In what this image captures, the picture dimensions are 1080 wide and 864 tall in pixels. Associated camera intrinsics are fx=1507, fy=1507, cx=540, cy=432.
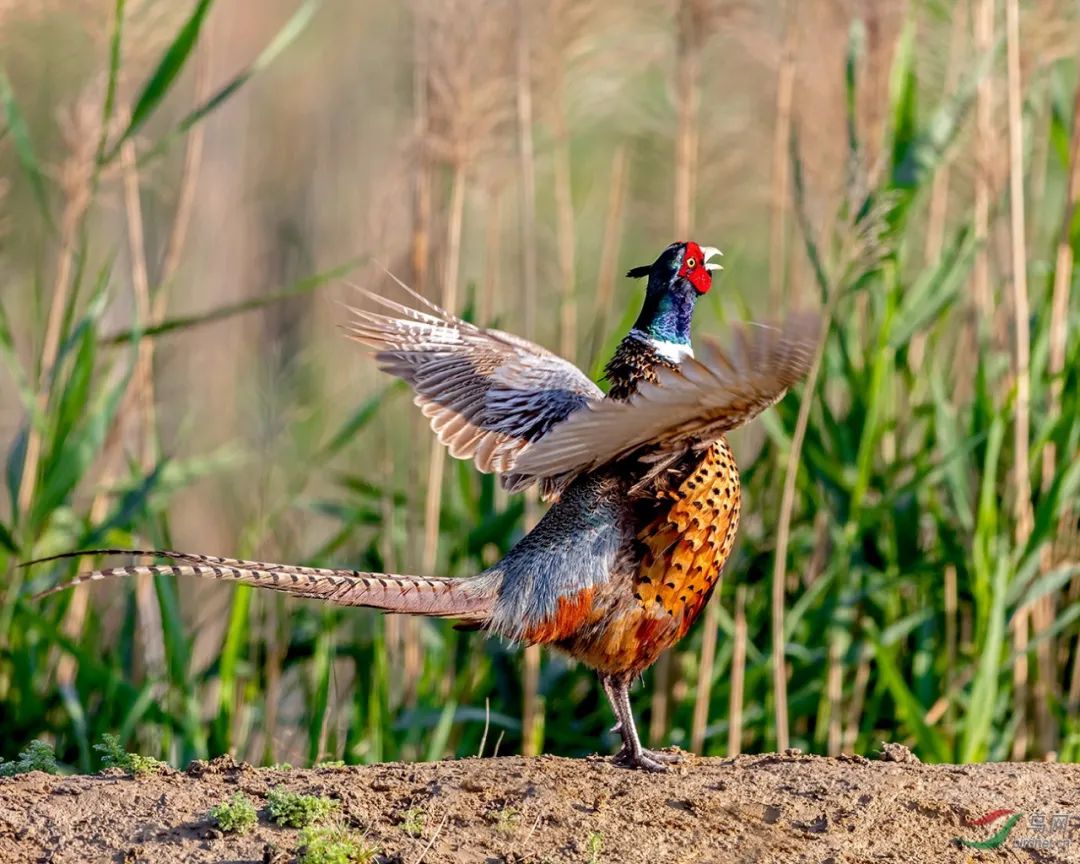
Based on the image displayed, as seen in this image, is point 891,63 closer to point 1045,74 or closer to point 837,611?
point 1045,74

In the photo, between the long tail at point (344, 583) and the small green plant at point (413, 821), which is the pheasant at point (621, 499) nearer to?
the long tail at point (344, 583)

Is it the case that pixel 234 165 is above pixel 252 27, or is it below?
below

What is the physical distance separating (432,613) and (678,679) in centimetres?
232

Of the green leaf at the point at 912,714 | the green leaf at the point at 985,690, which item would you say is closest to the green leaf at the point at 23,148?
the green leaf at the point at 912,714

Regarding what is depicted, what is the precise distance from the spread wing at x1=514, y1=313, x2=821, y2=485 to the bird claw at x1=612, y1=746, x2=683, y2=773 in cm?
90

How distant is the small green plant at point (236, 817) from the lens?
3771 millimetres

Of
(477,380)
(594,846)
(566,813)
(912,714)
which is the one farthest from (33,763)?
(912,714)

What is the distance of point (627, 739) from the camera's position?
4613 millimetres

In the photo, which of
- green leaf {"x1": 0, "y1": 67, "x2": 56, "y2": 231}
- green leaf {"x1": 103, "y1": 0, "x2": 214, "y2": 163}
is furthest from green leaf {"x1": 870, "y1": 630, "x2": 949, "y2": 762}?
green leaf {"x1": 0, "y1": 67, "x2": 56, "y2": 231}

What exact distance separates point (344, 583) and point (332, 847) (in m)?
0.86

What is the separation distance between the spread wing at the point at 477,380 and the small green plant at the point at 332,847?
1.73 meters

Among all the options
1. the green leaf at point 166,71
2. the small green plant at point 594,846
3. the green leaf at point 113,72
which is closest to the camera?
the small green plant at point 594,846

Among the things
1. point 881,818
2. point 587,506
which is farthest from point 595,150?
point 881,818

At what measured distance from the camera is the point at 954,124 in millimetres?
6484
